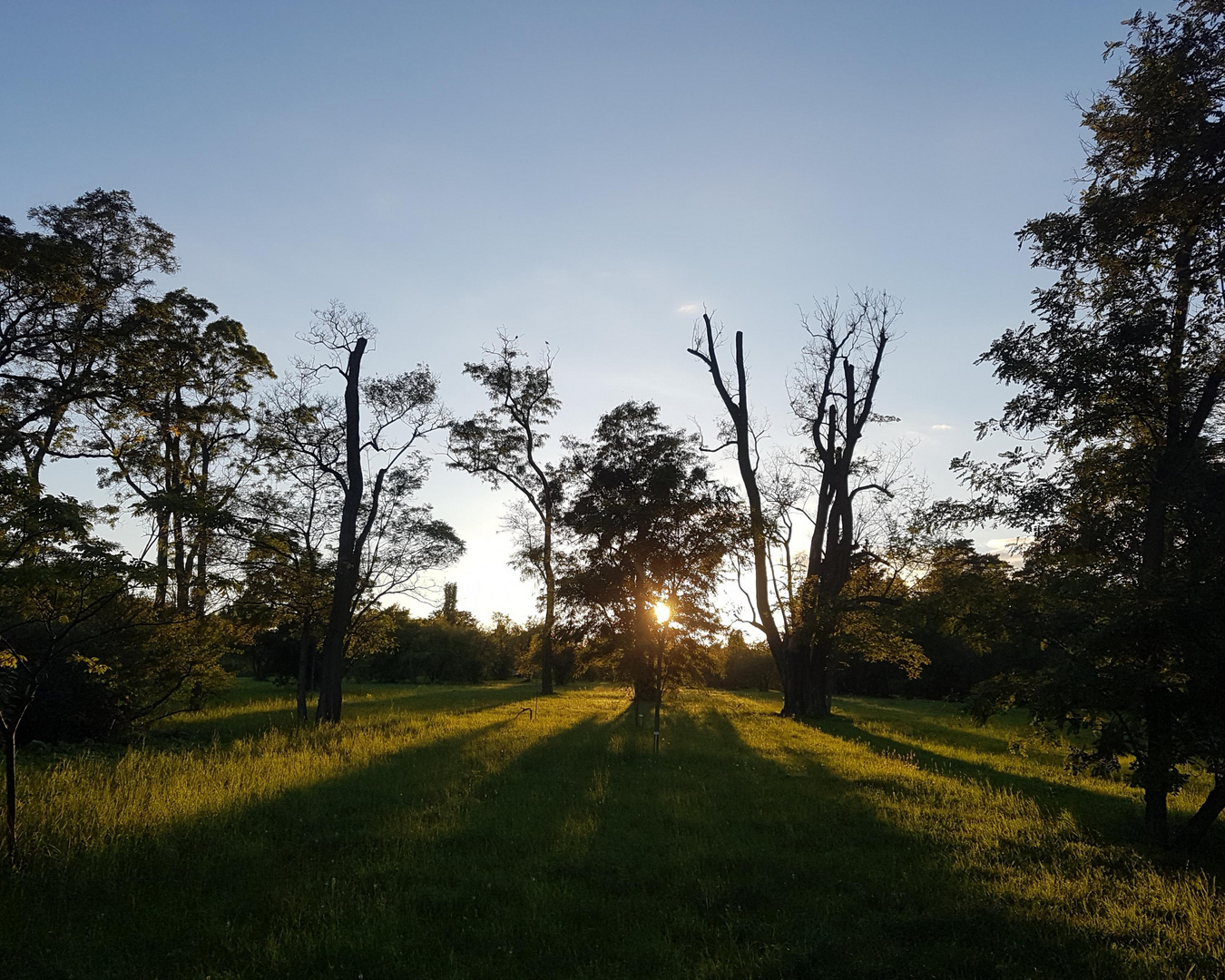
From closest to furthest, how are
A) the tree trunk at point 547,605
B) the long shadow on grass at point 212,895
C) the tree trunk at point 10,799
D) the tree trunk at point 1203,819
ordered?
the long shadow on grass at point 212,895, the tree trunk at point 10,799, the tree trunk at point 1203,819, the tree trunk at point 547,605

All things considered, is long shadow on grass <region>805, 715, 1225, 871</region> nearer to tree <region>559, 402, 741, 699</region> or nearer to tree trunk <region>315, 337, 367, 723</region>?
tree <region>559, 402, 741, 699</region>

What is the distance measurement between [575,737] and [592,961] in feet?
39.8

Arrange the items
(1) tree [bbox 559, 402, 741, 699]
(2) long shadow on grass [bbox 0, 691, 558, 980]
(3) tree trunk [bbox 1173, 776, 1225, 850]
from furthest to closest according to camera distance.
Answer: (1) tree [bbox 559, 402, 741, 699]
(3) tree trunk [bbox 1173, 776, 1225, 850]
(2) long shadow on grass [bbox 0, 691, 558, 980]

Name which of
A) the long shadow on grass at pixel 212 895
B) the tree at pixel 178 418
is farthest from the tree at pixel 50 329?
the long shadow on grass at pixel 212 895

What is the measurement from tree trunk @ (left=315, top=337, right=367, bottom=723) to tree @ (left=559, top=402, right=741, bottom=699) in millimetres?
7269

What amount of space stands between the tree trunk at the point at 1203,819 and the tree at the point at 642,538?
10839 mm

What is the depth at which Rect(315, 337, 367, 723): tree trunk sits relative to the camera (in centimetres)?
1988

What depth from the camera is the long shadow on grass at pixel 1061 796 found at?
359 inches

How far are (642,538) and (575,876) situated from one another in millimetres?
13809

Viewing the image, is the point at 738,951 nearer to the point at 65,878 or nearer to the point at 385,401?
the point at 65,878

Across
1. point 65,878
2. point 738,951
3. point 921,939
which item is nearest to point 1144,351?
point 921,939

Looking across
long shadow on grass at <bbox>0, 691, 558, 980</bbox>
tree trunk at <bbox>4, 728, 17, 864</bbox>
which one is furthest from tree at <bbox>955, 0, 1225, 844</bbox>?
tree trunk at <bbox>4, 728, 17, 864</bbox>

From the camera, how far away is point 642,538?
2053cm

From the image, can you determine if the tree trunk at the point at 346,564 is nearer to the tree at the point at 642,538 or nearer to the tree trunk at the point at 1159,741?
the tree at the point at 642,538
